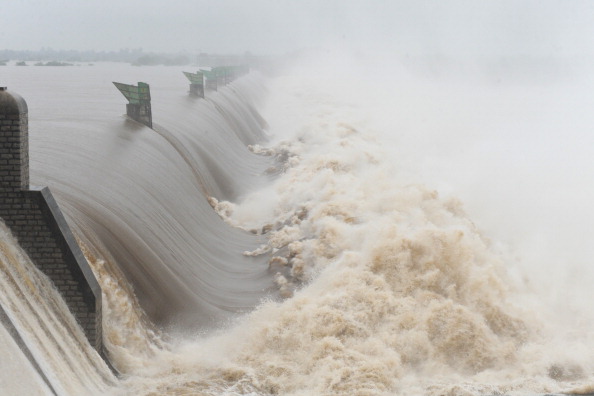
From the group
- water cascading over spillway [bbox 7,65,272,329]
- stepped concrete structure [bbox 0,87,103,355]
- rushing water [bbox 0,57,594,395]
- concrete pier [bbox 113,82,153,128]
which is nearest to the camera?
stepped concrete structure [bbox 0,87,103,355]

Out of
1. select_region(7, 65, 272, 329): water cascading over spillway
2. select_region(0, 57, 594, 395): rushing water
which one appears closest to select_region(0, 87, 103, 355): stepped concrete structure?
select_region(0, 57, 594, 395): rushing water

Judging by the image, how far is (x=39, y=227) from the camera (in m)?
7.82

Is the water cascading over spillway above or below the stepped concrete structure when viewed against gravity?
below

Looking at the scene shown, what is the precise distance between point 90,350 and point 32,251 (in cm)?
115

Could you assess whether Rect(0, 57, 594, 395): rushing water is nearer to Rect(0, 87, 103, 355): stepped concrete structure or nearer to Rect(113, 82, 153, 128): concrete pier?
Rect(0, 87, 103, 355): stepped concrete structure

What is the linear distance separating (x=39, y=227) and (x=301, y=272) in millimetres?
4696

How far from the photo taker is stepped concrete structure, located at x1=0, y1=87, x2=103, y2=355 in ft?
25.5

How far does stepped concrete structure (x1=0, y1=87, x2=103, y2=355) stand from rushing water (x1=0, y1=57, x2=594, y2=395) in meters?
0.26

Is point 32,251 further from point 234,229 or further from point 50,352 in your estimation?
point 234,229

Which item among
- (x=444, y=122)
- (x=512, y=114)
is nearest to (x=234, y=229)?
(x=444, y=122)

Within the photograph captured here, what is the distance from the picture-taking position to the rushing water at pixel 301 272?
8.40 meters

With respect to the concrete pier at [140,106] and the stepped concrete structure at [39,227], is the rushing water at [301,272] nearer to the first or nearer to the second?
the stepped concrete structure at [39,227]

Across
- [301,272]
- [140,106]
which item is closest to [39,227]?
[301,272]

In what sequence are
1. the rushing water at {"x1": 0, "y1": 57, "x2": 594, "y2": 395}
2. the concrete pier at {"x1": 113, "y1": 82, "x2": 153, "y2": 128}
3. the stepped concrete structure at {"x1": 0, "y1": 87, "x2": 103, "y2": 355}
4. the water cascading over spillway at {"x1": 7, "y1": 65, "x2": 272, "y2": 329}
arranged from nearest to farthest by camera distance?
the stepped concrete structure at {"x1": 0, "y1": 87, "x2": 103, "y2": 355} → the rushing water at {"x1": 0, "y1": 57, "x2": 594, "y2": 395} → the water cascading over spillway at {"x1": 7, "y1": 65, "x2": 272, "y2": 329} → the concrete pier at {"x1": 113, "y1": 82, "x2": 153, "y2": 128}
